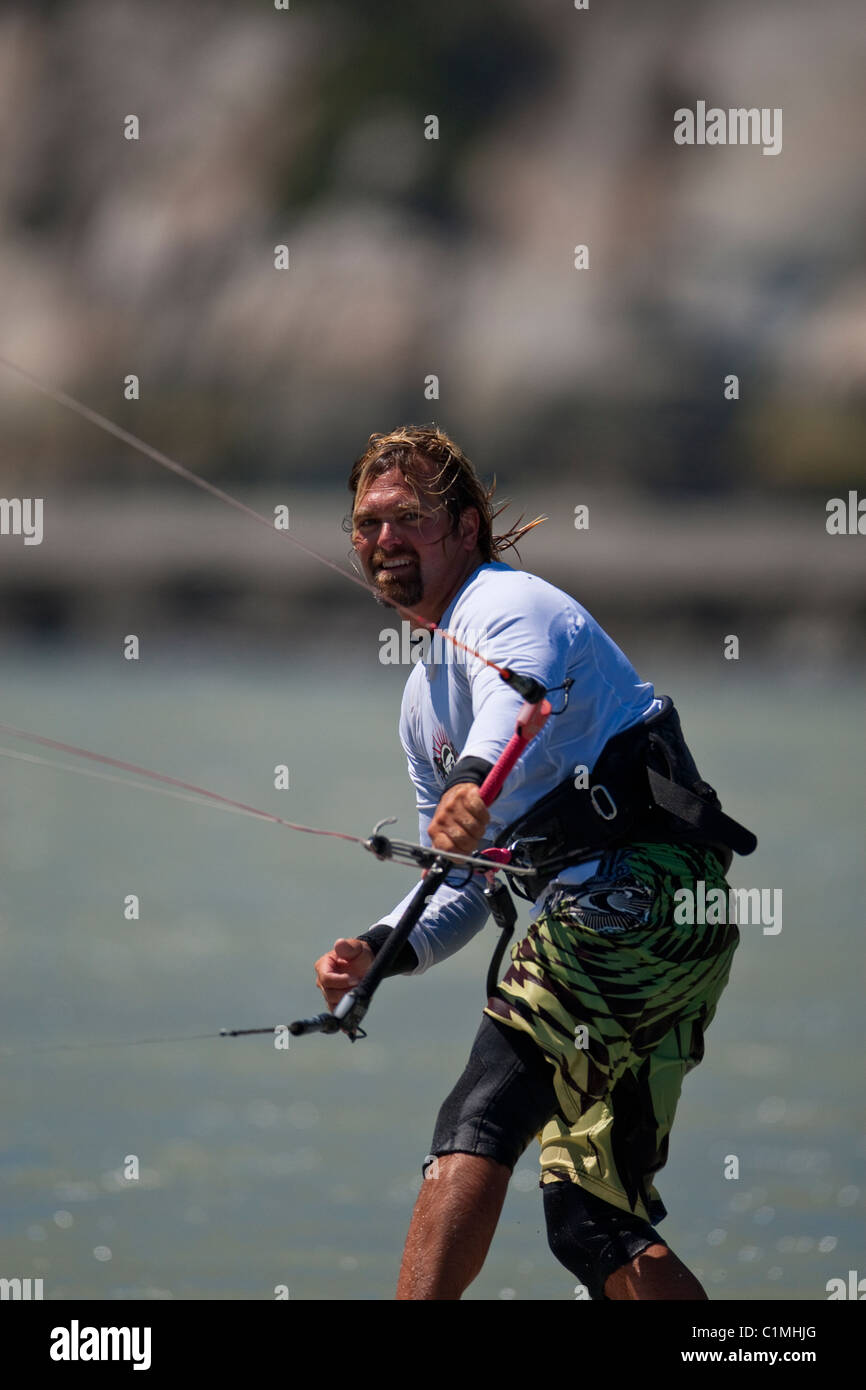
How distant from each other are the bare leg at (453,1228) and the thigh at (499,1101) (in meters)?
0.04

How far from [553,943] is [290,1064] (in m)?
4.00

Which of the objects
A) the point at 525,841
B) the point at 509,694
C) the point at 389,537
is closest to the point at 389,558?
the point at 389,537

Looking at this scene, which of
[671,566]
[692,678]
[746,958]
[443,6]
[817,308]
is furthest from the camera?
[443,6]

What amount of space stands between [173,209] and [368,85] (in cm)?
784

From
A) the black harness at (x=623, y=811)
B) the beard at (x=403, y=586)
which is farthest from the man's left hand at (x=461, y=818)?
the beard at (x=403, y=586)

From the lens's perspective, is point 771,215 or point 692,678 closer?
point 692,678

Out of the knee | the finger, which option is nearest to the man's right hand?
the finger

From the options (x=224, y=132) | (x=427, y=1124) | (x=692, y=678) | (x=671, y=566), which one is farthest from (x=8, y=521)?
(x=427, y=1124)

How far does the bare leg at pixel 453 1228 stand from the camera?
388cm

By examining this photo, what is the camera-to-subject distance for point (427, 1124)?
6934 millimetres

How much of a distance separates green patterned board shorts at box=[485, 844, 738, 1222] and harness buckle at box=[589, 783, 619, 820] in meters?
0.09

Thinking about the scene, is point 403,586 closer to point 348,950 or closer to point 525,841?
point 525,841

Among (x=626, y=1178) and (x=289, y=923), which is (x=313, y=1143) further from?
(x=289, y=923)

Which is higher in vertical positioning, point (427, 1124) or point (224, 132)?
point (224, 132)
